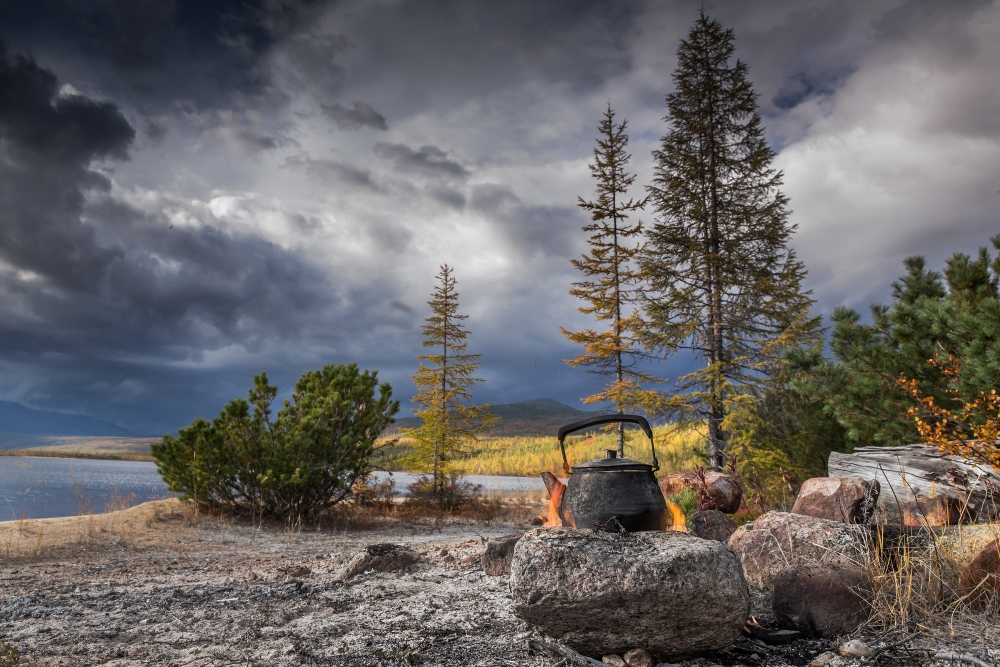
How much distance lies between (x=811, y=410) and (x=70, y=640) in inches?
461

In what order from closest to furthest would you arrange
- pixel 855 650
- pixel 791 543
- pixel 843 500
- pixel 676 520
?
pixel 855 650, pixel 676 520, pixel 791 543, pixel 843 500

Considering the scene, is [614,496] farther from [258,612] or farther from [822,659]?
[258,612]

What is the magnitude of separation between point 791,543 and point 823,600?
1.21 meters

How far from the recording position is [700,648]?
10.9 feet

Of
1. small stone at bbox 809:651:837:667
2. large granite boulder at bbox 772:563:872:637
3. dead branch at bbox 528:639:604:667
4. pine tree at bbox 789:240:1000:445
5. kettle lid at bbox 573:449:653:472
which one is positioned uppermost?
pine tree at bbox 789:240:1000:445

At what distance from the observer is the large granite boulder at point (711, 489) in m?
9.49

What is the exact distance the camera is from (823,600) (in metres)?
3.71

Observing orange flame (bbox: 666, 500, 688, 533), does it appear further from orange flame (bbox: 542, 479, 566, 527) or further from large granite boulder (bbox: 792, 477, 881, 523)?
large granite boulder (bbox: 792, 477, 881, 523)

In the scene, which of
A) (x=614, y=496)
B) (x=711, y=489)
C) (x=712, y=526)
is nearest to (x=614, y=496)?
(x=614, y=496)

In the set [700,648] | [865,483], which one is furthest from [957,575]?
[865,483]

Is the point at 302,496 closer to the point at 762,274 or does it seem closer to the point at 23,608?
the point at 23,608

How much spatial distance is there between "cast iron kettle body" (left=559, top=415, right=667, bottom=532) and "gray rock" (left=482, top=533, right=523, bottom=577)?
5.85 feet

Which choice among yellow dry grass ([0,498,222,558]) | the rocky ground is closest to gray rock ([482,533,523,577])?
the rocky ground

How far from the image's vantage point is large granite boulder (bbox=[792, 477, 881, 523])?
600 centimetres
